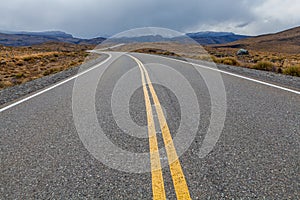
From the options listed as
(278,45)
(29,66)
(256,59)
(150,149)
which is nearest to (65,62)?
(29,66)

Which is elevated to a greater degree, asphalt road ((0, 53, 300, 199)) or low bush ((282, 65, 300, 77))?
low bush ((282, 65, 300, 77))

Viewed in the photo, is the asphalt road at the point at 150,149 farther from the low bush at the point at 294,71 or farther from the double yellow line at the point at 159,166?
the low bush at the point at 294,71

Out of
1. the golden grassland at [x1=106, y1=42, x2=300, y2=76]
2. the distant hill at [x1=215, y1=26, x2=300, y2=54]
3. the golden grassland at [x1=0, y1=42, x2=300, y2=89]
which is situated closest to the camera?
the golden grassland at [x1=106, y1=42, x2=300, y2=76]

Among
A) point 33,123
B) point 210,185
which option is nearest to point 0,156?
point 33,123

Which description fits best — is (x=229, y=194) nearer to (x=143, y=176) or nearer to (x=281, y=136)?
(x=143, y=176)

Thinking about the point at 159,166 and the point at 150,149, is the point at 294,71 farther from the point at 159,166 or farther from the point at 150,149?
the point at 159,166

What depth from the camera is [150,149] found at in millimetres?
3047

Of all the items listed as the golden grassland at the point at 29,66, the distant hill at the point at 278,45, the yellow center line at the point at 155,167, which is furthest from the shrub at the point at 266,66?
the distant hill at the point at 278,45

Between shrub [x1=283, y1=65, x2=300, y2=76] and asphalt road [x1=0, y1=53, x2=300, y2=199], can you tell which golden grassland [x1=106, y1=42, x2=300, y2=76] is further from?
asphalt road [x1=0, y1=53, x2=300, y2=199]

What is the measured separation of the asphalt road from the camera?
2.27 meters

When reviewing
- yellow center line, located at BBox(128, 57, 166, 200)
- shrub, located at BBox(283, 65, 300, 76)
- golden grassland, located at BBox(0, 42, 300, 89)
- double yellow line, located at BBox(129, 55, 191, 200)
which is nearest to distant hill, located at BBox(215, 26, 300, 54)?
golden grassland, located at BBox(0, 42, 300, 89)

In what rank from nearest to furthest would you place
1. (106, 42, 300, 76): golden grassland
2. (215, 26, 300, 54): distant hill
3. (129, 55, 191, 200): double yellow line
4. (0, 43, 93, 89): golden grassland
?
(129, 55, 191, 200): double yellow line < (106, 42, 300, 76): golden grassland < (0, 43, 93, 89): golden grassland < (215, 26, 300, 54): distant hill

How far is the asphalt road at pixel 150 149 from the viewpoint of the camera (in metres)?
2.27

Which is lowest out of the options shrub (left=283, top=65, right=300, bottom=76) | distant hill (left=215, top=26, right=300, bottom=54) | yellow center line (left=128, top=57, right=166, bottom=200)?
yellow center line (left=128, top=57, right=166, bottom=200)
